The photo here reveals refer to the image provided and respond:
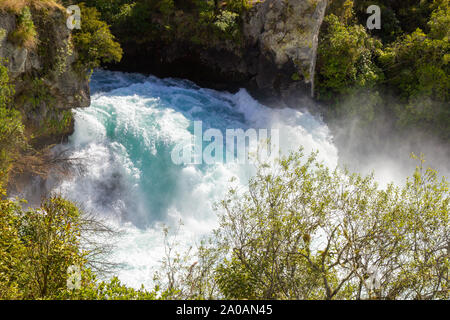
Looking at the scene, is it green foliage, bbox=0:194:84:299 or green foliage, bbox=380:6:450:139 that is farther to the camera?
green foliage, bbox=380:6:450:139

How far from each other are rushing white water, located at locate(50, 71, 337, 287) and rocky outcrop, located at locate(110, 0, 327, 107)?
2.39m

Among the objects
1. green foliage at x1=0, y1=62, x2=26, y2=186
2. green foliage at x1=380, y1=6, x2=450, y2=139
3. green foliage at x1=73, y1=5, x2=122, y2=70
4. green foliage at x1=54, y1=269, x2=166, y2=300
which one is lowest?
green foliage at x1=54, y1=269, x2=166, y2=300

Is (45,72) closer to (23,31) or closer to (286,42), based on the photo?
(23,31)

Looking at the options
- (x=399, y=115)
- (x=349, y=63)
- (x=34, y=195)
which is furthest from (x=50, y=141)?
(x=399, y=115)

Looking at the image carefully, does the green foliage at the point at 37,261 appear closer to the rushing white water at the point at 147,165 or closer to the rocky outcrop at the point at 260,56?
the rushing white water at the point at 147,165

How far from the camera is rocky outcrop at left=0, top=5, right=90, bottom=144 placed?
12.2 m

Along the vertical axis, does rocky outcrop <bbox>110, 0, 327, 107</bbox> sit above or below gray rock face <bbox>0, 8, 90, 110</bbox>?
above

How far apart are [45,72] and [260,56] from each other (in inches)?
512

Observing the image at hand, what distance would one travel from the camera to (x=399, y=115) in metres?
22.2

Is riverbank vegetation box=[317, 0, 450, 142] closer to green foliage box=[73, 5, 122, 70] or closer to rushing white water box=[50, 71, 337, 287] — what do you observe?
rushing white water box=[50, 71, 337, 287]

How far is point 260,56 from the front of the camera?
22.1 meters

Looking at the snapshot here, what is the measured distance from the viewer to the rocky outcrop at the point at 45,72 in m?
12.2

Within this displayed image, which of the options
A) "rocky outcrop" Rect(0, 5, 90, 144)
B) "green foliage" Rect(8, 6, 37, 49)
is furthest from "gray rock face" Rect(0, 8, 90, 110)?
"green foliage" Rect(8, 6, 37, 49)

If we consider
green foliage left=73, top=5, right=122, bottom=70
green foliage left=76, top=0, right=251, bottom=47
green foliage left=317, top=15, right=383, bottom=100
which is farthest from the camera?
green foliage left=76, top=0, right=251, bottom=47
